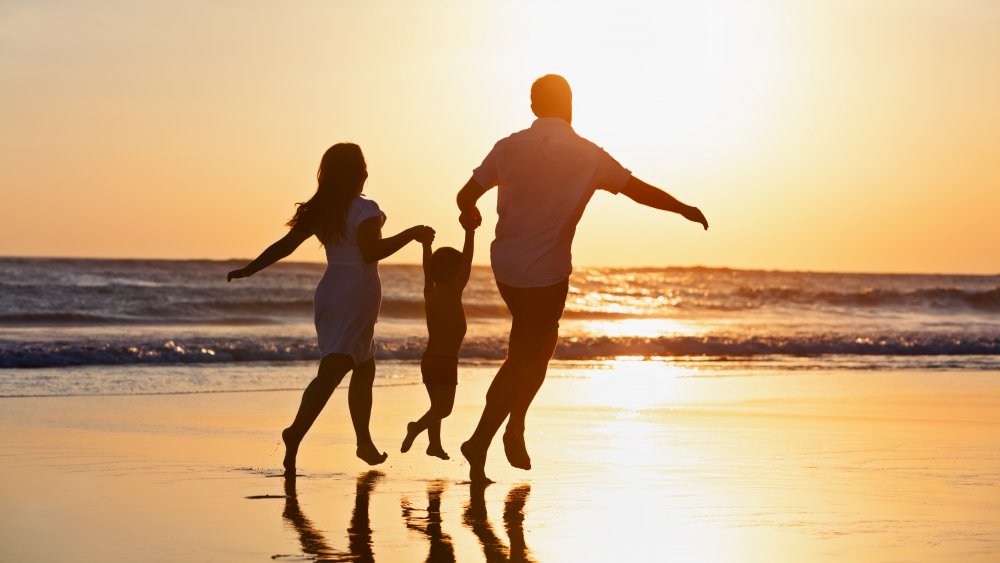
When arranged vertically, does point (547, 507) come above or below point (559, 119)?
below

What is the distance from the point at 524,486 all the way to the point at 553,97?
6.22 ft

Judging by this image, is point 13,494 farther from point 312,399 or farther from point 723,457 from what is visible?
point 723,457

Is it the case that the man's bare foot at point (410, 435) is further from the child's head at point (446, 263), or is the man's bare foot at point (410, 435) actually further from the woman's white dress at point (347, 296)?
the child's head at point (446, 263)

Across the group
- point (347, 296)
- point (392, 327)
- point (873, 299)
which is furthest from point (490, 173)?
point (873, 299)

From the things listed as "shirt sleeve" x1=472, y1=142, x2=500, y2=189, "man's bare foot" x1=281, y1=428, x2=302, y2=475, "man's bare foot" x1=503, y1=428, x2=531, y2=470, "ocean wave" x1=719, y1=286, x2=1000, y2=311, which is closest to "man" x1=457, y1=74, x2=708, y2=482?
"shirt sleeve" x1=472, y1=142, x2=500, y2=189

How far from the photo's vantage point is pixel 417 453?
738 centimetres

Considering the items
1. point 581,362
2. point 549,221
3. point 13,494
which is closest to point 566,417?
point 549,221

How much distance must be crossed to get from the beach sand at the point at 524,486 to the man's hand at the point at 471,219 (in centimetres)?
126

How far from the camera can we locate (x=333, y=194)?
651 cm

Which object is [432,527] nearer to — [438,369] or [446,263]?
[438,369]

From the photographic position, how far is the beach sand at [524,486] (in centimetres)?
466

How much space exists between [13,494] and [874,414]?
6.83 m

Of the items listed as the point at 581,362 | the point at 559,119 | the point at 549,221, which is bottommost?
the point at 581,362

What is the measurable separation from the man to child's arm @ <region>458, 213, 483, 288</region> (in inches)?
0.4
